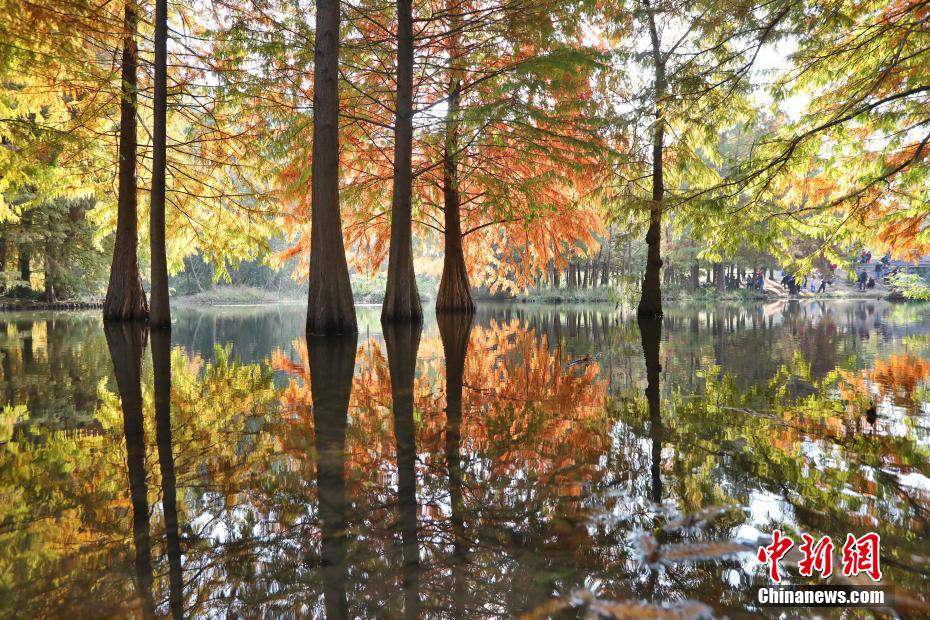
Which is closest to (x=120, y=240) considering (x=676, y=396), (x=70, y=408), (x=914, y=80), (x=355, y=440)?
(x=70, y=408)

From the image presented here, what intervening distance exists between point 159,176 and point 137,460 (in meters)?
10.3

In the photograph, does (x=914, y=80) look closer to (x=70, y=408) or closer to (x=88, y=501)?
(x=88, y=501)

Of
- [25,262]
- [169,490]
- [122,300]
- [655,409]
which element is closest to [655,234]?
[655,409]

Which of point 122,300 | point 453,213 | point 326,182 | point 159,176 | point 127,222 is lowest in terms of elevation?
point 122,300

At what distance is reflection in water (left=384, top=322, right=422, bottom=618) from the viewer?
4.14 feet

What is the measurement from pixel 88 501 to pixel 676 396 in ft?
11.4

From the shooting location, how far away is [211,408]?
3322mm

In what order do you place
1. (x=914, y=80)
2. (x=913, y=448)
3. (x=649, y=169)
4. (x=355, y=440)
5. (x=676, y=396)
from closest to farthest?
1. (x=913, y=448)
2. (x=355, y=440)
3. (x=676, y=396)
4. (x=914, y=80)
5. (x=649, y=169)

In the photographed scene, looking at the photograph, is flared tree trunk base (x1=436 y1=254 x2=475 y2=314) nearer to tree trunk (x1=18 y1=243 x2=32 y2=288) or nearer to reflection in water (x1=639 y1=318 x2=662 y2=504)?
reflection in water (x1=639 y1=318 x2=662 y2=504)

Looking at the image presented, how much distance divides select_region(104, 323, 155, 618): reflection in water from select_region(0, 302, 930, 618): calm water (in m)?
0.01

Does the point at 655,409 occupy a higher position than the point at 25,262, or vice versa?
the point at 25,262

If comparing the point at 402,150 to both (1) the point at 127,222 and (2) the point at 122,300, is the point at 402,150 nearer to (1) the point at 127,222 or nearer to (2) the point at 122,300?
(1) the point at 127,222

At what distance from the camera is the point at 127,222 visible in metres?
11.1

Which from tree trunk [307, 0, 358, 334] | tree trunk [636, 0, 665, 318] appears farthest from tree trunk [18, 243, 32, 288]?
tree trunk [636, 0, 665, 318]
